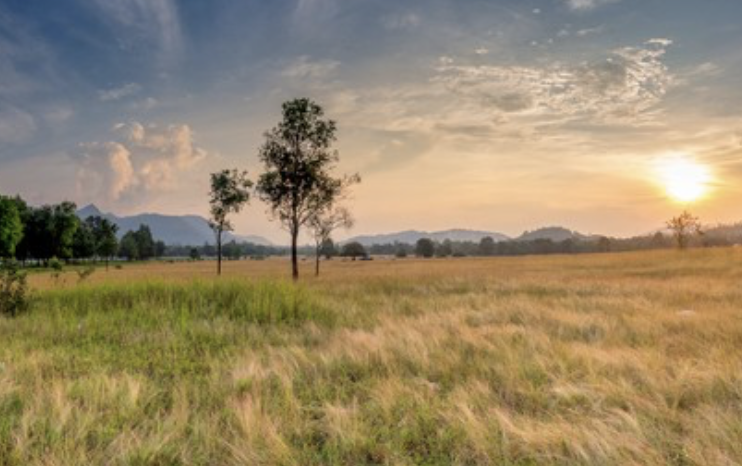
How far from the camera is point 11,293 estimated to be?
40.0 ft

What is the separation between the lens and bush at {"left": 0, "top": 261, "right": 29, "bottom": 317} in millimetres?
11852

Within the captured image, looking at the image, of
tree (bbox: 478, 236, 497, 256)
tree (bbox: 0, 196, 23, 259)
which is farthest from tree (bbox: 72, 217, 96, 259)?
tree (bbox: 478, 236, 497, 256)

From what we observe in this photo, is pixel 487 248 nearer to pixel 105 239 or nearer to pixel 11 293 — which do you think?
pixel 105 239

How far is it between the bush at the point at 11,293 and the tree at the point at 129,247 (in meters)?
124

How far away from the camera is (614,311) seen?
13.4 metres

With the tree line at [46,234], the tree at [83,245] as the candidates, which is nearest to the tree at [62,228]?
the tree line at [46,234]

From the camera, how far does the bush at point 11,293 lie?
11852 mm

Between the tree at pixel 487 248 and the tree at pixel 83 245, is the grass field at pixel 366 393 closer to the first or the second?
the tree at pixel 83 245

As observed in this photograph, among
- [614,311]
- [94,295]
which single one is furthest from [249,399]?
[614,311]

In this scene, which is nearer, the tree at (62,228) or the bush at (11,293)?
the bush at (11,293)

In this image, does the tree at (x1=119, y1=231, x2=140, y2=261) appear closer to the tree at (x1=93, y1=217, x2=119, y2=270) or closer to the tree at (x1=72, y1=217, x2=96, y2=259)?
the tree at (x1=72, y1=217, x2=96, y2=259)

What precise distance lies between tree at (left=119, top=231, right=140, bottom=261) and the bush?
124m

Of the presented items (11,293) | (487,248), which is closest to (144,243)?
(487,248)

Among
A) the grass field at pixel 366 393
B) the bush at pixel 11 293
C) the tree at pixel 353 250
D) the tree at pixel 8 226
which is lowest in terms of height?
the grass field at pixel 366 393
